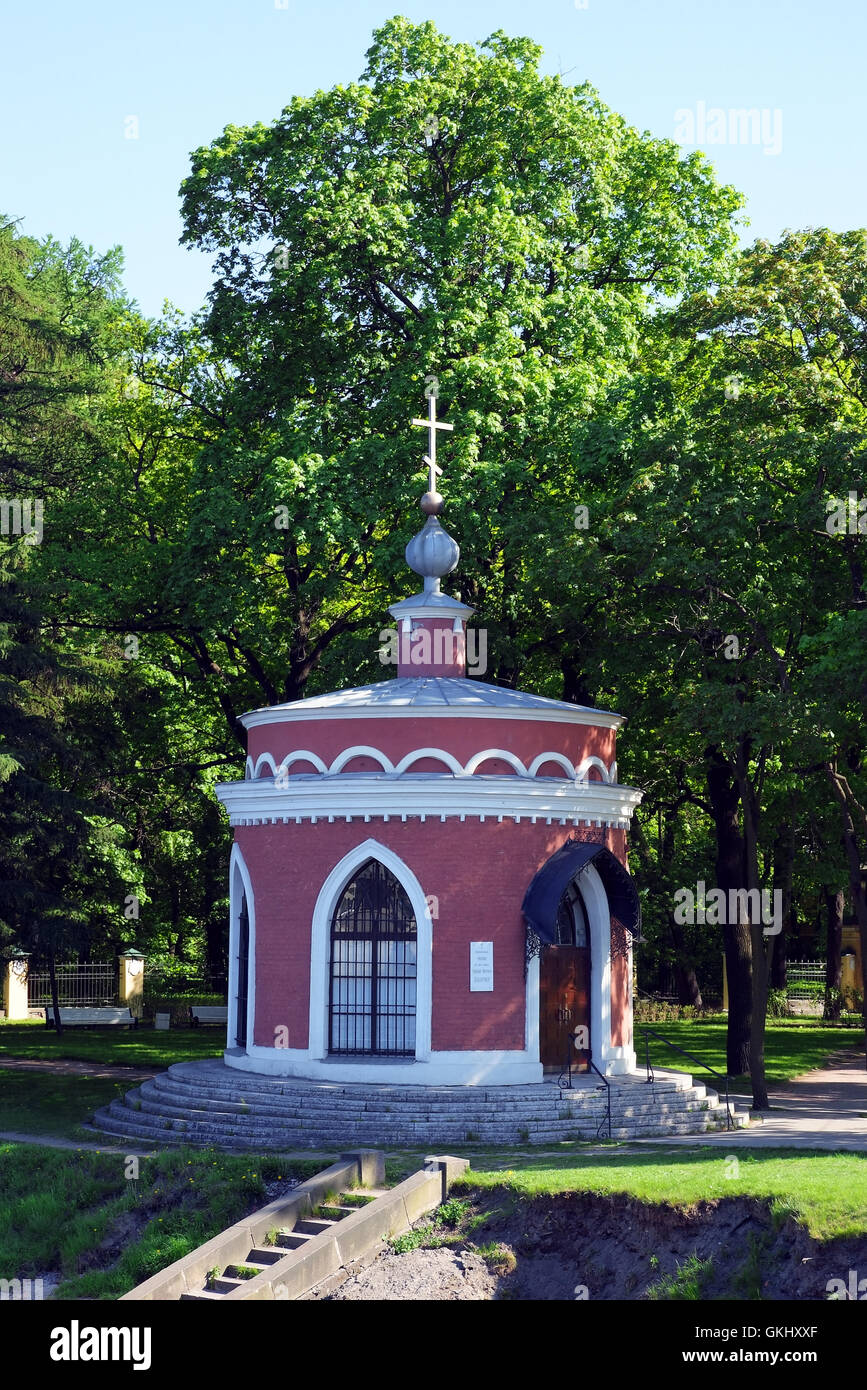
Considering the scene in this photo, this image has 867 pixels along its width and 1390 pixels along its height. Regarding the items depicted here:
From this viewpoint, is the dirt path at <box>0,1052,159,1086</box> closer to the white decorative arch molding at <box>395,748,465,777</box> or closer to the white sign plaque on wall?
the white sign plaque on wall

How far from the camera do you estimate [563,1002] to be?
24484 millimetres

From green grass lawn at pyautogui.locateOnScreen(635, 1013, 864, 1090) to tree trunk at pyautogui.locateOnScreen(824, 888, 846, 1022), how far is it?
0.83 metres

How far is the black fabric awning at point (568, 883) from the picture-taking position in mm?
23359

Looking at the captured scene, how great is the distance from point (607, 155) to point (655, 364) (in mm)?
4243

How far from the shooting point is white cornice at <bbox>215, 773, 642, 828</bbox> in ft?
77.5

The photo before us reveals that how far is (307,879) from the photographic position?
24312 mm

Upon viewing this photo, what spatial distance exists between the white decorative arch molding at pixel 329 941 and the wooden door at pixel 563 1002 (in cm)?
184

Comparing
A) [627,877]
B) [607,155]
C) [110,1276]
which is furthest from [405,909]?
[607,155]

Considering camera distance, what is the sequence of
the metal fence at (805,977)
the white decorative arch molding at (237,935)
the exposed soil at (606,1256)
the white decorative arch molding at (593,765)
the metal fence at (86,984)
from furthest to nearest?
the metal fence at (805,977) → the metal fence at (86,984) → the white decorative arch molding at (593,765) → the white decorative arch molding at (237,935) → the exposed soil at (606,1256)

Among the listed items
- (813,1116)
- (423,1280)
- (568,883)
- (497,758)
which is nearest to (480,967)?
(568,883)

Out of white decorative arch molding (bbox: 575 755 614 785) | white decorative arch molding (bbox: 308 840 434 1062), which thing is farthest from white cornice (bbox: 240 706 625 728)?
white decorative arch molding (bbox: 308 840 434 1062)

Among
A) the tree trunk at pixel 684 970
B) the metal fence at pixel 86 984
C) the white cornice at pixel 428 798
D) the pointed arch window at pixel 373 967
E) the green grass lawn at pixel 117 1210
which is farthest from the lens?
the tree trunk at pixel 684 970

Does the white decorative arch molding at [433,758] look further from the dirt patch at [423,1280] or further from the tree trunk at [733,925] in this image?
the dirt patch at [423,1280]

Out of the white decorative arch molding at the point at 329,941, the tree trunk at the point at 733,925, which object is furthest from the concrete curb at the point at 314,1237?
the tree trunk at the point at 733,925
